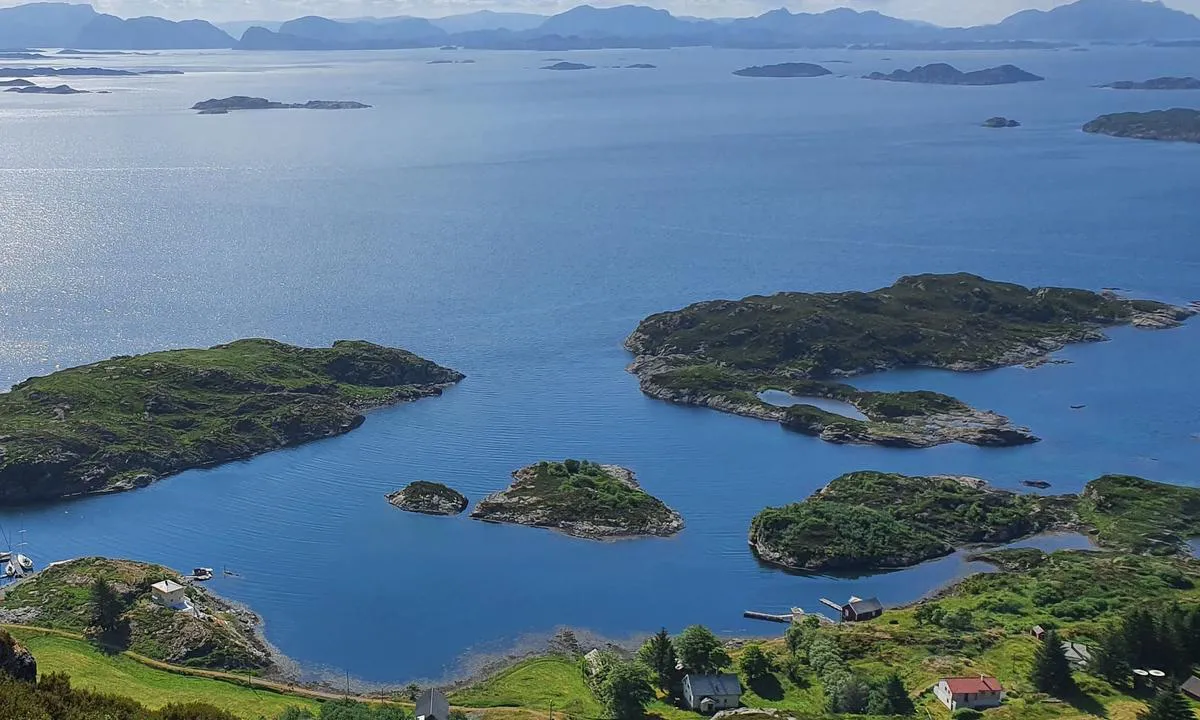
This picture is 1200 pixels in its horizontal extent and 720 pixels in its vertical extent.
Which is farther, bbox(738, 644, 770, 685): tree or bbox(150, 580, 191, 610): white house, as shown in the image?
bbox(150, 580, 191, 610): white house

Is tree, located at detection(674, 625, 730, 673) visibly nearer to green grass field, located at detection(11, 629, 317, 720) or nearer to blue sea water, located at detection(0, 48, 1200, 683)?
blue sea water, located at detection(0, 48, 1200, 683)

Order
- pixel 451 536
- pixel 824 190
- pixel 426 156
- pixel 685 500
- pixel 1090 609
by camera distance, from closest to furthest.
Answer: pixel 1090 609
pixel 451 536
pixel 685 500
pixel 824 190
pixel 426 156

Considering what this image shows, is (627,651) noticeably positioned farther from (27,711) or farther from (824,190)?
(824,190)

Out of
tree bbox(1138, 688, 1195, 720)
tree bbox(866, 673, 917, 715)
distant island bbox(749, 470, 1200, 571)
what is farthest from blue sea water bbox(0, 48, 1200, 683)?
tree bbox(1138, 688, 1195, 720)

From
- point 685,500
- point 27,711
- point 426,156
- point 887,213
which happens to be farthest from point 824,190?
point 27,711

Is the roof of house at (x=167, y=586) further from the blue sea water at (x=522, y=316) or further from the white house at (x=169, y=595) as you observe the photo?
the blue sea water at (x=522, y=316)

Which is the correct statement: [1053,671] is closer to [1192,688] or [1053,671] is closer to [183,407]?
[1192,688]

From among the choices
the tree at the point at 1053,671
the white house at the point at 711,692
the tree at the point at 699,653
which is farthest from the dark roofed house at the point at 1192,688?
the tree at the point at 699,653
